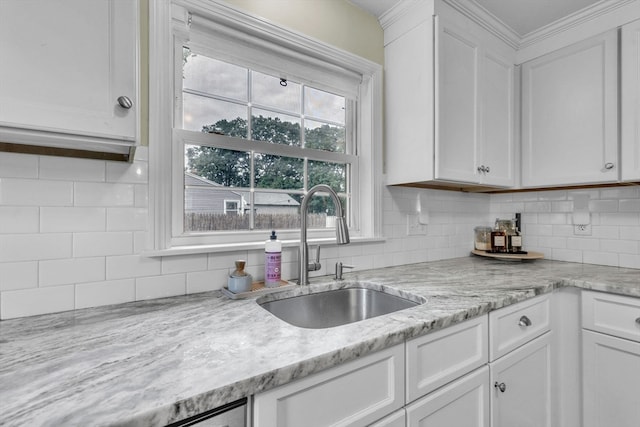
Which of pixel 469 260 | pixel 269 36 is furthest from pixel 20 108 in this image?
pixel 469 260

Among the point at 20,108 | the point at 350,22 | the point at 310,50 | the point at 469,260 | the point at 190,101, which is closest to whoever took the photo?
the point at 20,108

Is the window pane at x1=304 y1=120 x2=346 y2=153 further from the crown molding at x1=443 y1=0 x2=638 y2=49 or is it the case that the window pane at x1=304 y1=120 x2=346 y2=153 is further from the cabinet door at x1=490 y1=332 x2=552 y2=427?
the cabinet door at x1=490 y1=332 x2=552 y2=427

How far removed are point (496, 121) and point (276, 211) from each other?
57.6 inches

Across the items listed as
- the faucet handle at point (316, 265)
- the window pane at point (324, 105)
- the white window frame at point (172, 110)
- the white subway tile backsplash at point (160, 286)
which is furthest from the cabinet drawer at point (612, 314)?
the white subway tile backsplash at point (160, 286)

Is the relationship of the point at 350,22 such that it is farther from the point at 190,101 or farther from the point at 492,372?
the point at 492,372

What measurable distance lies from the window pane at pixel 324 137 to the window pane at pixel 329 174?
0.09 meters

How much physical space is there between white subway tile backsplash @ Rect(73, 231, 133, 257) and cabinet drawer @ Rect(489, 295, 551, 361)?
136 cm

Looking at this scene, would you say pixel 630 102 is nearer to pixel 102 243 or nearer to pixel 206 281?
pixel 206 281

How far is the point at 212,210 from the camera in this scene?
140 cm

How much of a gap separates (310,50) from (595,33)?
5.35ft

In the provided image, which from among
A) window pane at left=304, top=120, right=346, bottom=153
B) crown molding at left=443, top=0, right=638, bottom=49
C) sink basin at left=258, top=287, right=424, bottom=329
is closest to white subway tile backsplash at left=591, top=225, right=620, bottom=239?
crown molding at left=443, top=0, right=638, bottom=49

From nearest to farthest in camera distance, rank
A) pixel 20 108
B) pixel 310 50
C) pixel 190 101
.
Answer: pixel 20 108 < pixel 190 101 < pixel 310 50

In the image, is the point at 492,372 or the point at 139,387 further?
the point at 492,372

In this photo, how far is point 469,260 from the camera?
7.01 feet
